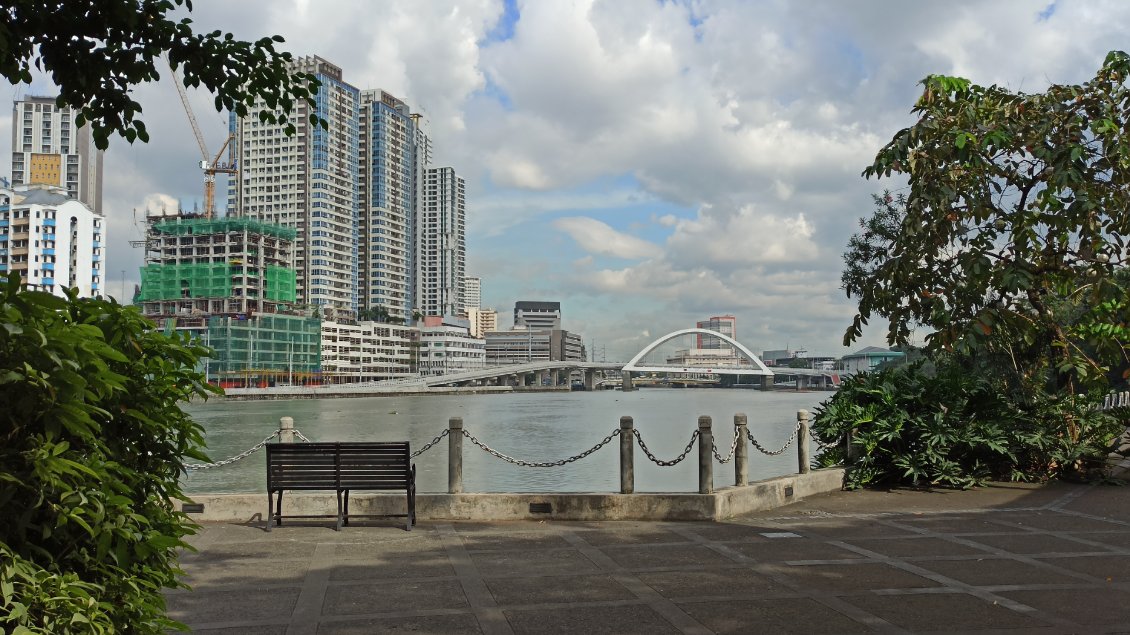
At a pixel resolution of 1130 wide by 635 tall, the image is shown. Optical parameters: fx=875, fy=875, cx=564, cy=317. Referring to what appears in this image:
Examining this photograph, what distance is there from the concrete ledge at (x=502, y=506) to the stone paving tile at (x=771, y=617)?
411 cm

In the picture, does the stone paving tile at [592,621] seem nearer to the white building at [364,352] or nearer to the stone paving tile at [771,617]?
the stone paving tile at [771,617]

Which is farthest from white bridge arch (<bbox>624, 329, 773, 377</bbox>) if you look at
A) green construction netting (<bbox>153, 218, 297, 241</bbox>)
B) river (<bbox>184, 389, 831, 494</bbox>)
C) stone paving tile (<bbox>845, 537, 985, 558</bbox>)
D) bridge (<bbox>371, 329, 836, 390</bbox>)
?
stone paving tile (<bbox>845, 537, 985, 558</bbox>)

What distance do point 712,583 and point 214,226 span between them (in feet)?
608

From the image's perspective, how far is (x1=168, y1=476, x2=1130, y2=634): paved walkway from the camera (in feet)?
20.2

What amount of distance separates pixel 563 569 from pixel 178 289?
174 m

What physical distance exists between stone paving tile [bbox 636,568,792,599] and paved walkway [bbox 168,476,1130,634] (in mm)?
26

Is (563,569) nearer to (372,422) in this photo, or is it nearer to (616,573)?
(616,573)

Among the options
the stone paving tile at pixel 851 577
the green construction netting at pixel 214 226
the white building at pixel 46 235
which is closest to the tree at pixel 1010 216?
the stone paving tile at pixel 851 577

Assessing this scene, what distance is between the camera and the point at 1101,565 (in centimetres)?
785

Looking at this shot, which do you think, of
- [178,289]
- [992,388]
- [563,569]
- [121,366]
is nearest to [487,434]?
[992,388]

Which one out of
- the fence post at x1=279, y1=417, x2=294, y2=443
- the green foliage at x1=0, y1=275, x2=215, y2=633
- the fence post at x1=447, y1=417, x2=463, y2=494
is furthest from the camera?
the fence post at x1=279, y1=417, x2=294, y2=443

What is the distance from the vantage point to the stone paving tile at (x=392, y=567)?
300 inches

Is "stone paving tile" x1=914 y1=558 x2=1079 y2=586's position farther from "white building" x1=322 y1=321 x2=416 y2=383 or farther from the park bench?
"white building" x1=322 y1=321 x2=416 y2=383

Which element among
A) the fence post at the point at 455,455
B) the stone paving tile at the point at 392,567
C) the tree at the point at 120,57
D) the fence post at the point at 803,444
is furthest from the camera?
the fence post at the point at 803,444
